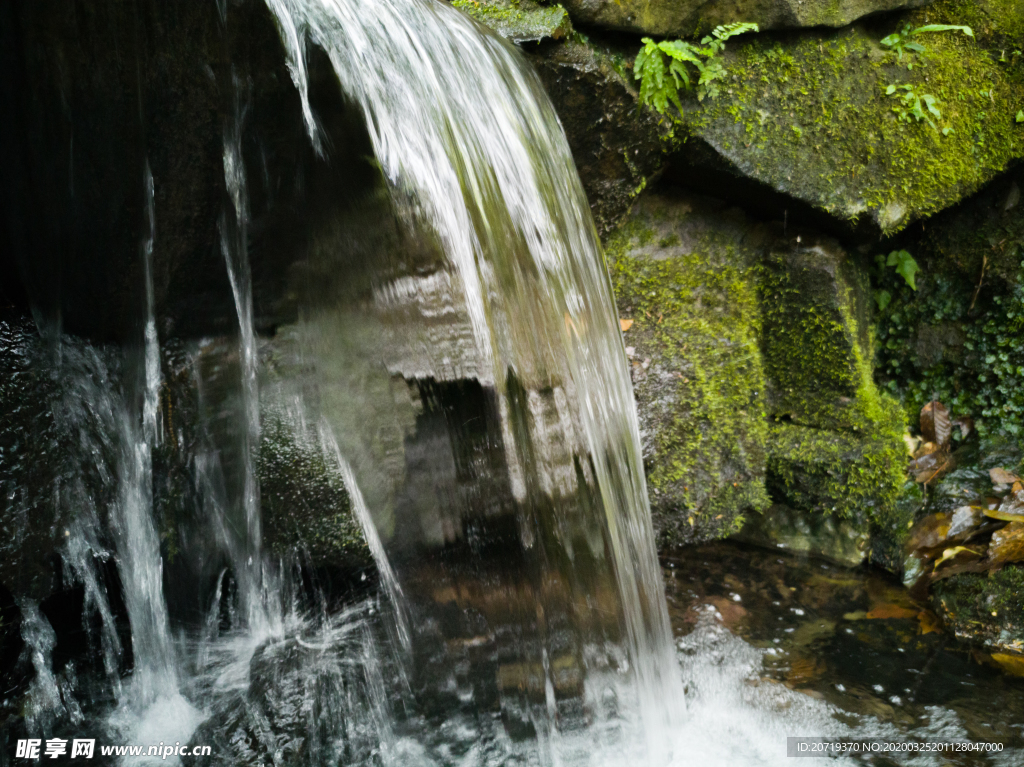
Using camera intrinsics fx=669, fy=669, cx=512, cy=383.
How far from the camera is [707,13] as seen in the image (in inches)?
141

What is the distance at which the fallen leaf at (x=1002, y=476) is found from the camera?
3688 mm

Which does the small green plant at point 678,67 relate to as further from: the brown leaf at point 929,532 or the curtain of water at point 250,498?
the brown leaf at point 929,532

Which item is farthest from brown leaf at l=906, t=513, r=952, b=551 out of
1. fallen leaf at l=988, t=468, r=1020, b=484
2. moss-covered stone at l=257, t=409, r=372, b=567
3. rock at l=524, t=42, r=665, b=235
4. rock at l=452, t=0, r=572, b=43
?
rock at l=452, t=0, r=572, b=43

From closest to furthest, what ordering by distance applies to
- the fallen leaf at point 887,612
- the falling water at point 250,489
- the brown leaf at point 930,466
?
the falling water at point 250,489 → the fallen leaf at point 887,612 → the brown leaf at point 930,466

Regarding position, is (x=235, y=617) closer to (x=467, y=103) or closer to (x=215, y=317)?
(x=215, y=317)

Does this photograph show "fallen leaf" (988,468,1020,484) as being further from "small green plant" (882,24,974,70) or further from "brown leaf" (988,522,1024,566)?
"small green plant" (882,24,974,70)

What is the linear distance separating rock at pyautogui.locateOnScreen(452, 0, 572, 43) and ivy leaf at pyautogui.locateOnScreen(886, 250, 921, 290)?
259cm

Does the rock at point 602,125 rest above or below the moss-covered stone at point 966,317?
above

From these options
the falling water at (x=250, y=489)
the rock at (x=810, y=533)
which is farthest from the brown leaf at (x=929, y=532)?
the falling water at (x=250, y=489)

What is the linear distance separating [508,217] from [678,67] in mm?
1662

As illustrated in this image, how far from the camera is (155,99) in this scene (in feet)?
6.74

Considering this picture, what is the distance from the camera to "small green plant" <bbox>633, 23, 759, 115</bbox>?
3.48 meters

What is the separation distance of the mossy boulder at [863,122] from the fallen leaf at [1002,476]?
1492 millimetres

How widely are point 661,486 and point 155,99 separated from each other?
2979 mm
